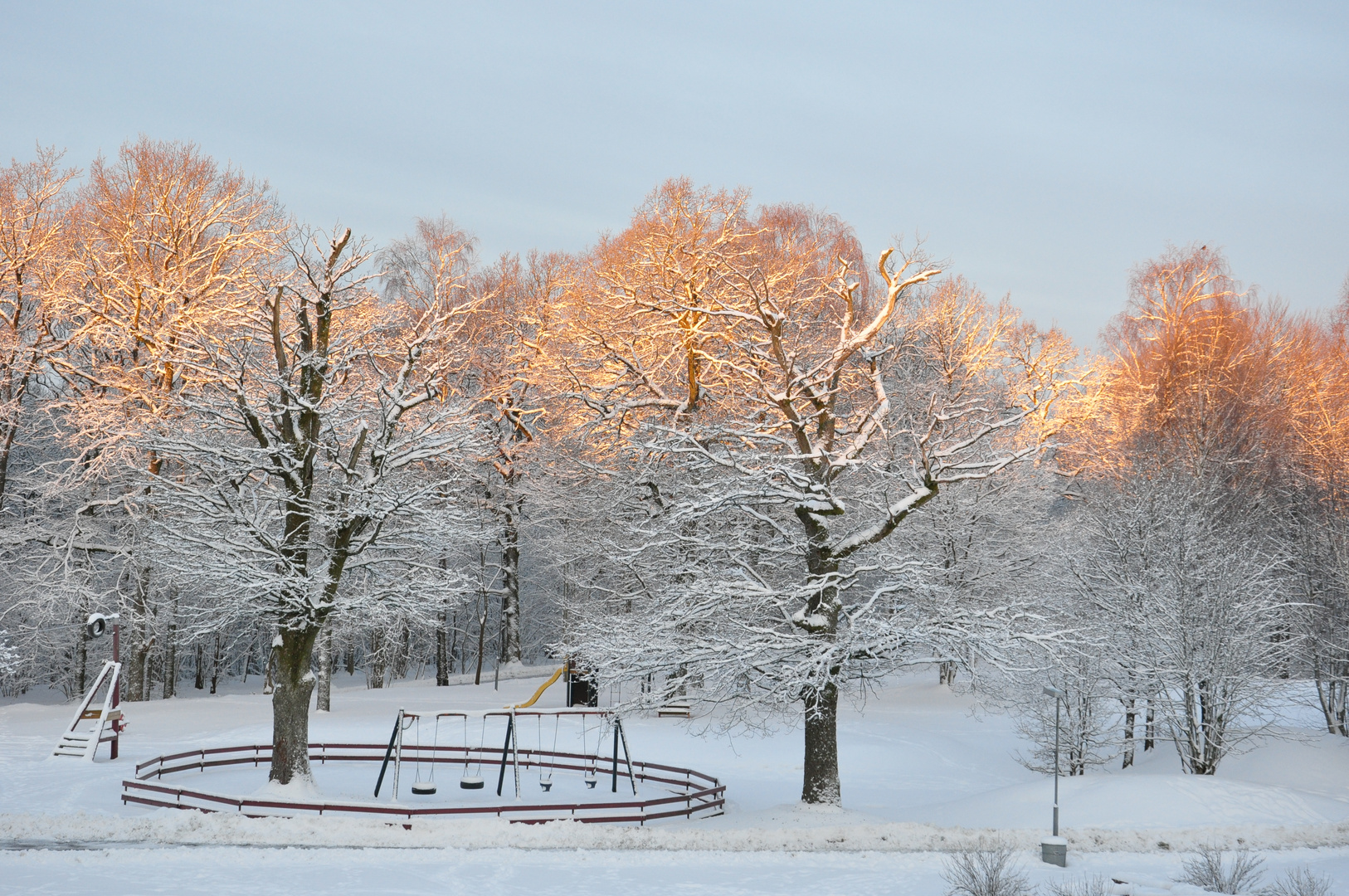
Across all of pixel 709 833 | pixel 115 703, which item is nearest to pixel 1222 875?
pixel 709 833

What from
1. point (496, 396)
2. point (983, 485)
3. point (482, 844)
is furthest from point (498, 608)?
point (482, 844)

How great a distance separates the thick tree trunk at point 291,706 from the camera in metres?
17.3

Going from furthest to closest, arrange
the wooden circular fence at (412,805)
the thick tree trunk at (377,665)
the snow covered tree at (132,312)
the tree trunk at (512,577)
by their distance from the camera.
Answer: the thick tree trunk at (377,665) < the tree trunk at (512,577) < the snow covered tree at (132,312) < the wooden circular fence at (412,805)

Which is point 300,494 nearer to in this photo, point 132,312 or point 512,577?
point 132,312

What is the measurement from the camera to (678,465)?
18453 mm

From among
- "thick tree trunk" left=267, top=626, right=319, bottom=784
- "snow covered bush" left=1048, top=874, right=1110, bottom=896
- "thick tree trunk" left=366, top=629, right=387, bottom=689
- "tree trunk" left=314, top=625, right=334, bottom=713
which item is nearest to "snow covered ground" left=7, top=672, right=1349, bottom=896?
"snow covered bush" left=1048, top=874, right=1110, bottom=896

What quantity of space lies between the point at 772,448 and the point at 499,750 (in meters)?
8.66

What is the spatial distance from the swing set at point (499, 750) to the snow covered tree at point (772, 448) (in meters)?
2.10

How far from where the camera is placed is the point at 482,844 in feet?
48.5

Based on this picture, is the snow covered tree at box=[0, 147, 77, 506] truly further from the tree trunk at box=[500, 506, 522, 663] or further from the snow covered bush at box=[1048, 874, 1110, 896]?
the snow covered bush at box=[1048, 874, 1110, 896]

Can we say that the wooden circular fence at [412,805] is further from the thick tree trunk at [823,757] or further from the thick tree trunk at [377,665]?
the thick tree trunk at [377,665]

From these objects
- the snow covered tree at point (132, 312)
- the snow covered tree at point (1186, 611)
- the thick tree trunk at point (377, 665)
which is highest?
the snow covered tree at point (132, 312)

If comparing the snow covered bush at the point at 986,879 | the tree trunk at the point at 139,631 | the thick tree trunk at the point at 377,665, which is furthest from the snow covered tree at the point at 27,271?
the snow covered bush at the point at 986,879

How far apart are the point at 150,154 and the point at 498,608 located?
95.0ft
